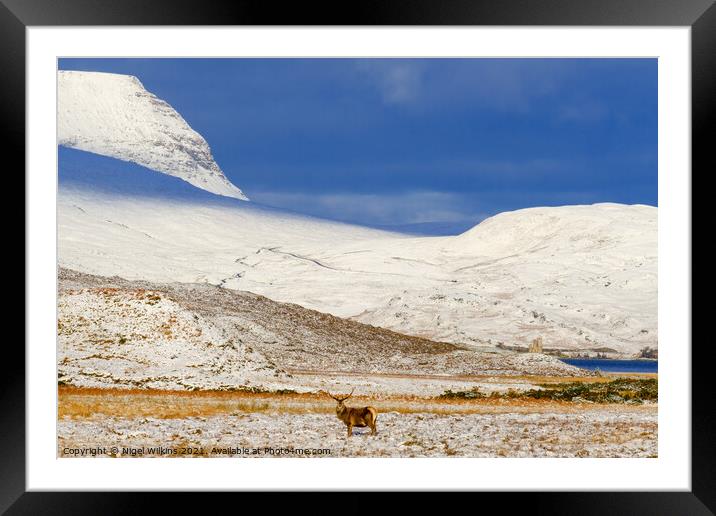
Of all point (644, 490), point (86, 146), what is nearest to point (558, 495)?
point (644, 490)

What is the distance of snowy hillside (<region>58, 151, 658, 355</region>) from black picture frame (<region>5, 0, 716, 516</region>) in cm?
1215

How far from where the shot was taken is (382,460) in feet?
29.0

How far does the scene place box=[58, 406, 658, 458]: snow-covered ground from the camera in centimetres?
978

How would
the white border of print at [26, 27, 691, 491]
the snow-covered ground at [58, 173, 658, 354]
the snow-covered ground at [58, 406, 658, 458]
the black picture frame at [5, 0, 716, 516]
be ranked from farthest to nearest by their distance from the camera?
the snow-covered ground at [58, 173, 658, 354] < the snow-covered ground at [58, 406, 658, 458] < the white border of print at [26, 27, 691, 491] < the black picture frame at [5, 0, 716, 516]

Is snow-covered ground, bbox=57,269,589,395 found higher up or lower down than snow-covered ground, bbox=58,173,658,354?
lower down

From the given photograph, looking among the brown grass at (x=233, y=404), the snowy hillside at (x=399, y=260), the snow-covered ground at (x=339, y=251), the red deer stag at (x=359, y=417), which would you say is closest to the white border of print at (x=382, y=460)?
the red deer stag at (x=359, y=417)

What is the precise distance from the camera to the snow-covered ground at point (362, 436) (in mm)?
9781

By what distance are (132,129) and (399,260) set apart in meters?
8.45

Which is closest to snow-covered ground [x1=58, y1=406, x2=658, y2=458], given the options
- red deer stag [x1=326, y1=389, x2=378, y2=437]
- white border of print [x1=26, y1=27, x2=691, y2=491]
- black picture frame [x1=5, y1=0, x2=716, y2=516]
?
red deer stag [x1=326, y1=389, x2=378, y2=437]

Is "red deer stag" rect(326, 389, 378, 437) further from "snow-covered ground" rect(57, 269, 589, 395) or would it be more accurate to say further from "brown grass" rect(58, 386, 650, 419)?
"snow-covered ground" rect(57, 269, 589, 395)

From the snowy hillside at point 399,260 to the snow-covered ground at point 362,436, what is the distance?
893 cm

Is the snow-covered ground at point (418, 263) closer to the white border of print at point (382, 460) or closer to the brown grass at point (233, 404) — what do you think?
the brown grass at point (233, 404)
